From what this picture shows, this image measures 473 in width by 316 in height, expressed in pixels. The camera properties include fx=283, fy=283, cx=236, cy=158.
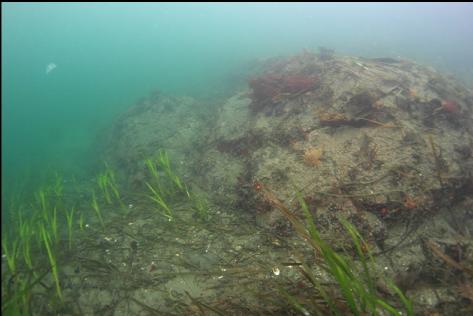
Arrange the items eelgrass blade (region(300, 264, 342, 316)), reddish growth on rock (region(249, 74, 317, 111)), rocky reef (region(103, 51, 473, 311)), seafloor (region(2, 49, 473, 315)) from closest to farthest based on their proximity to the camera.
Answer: eelgrass blade (region(300, 264, 342, 316)), seafloor (region(2, 49, 473, 315)), rocky reef (region(103, 51, 473, 311)), reddish growth on rock (region(249, 74, 317, 111))

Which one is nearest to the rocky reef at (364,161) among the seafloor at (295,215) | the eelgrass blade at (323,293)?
the seafloor at (295,215)

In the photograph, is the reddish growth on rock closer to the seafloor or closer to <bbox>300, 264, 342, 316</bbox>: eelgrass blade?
the seafloor

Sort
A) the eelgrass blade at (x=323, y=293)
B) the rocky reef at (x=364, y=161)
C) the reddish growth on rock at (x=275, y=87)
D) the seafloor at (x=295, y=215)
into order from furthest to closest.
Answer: the reddish growth on rock at (x=275, y=87) < the rocky reef at (x=364, y=161) < the seafloor at (x=295, y=215) < the eelgrass blade at (x=323, y=293)

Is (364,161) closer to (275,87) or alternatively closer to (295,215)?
(295,215)

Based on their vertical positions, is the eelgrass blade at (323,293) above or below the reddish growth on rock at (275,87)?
below

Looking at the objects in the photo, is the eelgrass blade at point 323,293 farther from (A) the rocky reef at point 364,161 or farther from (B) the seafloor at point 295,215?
(A) the rocky reef at point 364,161

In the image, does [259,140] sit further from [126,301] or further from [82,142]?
[82,142]

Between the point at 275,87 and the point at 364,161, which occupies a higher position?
the point at 275,87

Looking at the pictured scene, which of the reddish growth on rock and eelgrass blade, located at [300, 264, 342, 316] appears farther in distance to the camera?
the reddish growth on rock

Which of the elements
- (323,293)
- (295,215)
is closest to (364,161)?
(295,215)

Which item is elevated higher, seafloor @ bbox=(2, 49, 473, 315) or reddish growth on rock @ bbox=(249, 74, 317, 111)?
reddish growth on rock @ bbox=(249, 74, 317, 111)

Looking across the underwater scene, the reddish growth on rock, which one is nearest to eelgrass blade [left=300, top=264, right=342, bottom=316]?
the underwater scene

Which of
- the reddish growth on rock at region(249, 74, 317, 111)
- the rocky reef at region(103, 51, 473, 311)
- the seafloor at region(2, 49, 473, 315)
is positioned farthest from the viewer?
the reddish growth on rock at region(249, 74, 317, 111)

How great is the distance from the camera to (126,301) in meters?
3.70
